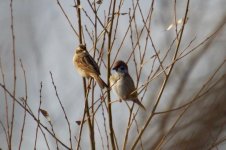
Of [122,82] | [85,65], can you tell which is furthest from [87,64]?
[122,82]

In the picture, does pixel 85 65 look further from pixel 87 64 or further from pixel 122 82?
pixel 122 82

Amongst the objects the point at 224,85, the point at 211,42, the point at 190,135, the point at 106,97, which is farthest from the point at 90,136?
the point at 211,42

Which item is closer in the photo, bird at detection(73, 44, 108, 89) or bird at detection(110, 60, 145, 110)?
bird at detection(73, 44, 108, 89)

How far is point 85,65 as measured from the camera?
573 cm

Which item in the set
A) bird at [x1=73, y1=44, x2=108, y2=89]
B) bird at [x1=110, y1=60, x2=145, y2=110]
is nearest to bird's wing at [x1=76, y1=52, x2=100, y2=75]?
bird at [x1=73, y1=44, x2=108, y2=89]

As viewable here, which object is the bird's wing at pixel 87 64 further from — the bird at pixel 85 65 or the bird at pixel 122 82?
the bird at pixel 122 82

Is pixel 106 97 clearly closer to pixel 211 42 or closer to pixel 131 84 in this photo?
pixel 211 42

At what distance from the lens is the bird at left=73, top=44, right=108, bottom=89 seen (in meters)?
5.38

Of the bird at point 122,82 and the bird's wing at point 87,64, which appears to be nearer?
the bird's wing at point 87,64

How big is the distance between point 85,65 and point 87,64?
3cm

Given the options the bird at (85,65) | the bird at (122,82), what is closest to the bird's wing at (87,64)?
the bird at (85,65)

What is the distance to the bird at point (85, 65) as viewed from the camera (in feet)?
17.6

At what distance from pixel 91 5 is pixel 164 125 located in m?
1.04

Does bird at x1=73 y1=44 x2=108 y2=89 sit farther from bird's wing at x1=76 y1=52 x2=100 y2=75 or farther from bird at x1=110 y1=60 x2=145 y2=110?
bird at x1=110 y1=60 x2=145 y2=110
